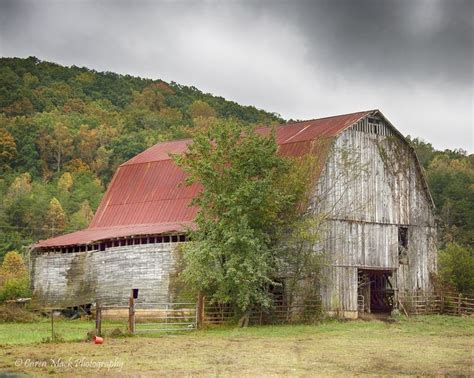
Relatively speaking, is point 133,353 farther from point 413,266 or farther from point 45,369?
point 413,266

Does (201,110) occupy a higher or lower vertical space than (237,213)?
higher

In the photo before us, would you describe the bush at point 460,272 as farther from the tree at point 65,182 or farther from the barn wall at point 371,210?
the tree at point 65,182

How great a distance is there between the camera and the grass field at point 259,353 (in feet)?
73.2

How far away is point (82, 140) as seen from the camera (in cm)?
9725

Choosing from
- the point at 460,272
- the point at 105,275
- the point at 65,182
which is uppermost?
the point at 65,182

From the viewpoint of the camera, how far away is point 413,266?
1713 inches

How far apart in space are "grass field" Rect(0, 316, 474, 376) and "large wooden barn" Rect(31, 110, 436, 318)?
6838mm

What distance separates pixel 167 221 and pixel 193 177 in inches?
294

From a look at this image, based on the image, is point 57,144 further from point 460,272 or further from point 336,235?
point 336,235

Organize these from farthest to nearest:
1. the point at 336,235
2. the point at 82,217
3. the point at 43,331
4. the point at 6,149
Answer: the point at 6,149 < the point at 82,217 < the point at 336,235 < the point at 43,331

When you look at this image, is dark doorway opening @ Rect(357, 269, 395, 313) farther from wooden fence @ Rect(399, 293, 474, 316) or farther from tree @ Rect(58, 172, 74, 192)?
tree @ Rect(58, 172, 74, 192)

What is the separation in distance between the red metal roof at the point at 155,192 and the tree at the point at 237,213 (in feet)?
10.8

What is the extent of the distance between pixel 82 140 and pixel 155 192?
51549 millimetres

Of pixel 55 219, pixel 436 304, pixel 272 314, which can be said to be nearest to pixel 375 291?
pixel 436 304
